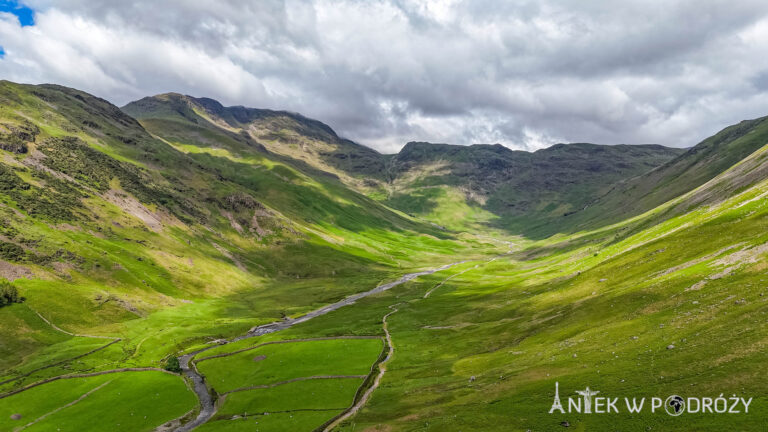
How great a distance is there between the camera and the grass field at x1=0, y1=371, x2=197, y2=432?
63844mm

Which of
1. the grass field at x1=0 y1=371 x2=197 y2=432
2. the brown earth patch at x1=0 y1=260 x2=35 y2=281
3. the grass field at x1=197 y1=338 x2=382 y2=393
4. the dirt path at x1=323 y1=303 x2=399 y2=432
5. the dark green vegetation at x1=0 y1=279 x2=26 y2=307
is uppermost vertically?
the brown earth patch at x1=0 y1=260 x2=35 y2=281

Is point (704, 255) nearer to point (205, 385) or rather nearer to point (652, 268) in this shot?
point (652, 268)

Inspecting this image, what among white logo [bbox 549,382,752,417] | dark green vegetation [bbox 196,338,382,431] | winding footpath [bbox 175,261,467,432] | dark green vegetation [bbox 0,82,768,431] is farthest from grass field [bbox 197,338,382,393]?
white logo [bbox 549,382,752,417]

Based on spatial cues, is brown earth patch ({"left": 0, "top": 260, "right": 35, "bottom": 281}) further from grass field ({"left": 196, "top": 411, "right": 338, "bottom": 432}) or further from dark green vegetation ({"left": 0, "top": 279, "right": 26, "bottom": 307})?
grass field ({"left": 196, "top": 411, "right": 338, "bottom": 432})

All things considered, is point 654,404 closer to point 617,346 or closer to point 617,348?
point 617,348

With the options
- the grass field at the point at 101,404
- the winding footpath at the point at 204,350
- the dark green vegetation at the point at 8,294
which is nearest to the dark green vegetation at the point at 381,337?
the grass field at the point at 101,404

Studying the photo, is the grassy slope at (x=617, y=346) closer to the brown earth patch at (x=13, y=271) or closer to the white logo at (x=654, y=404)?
the white logo at (x=654, y=404)

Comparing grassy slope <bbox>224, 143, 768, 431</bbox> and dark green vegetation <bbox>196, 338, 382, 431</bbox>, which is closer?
grassy slope <bbox>224, 143, 768, 431</bbox>

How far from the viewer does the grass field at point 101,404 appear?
6384 cm

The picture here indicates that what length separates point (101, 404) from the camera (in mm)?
70562

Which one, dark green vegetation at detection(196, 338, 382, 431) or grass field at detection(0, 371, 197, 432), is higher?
dark green vegetation at detection(196, 338, 382, 431)

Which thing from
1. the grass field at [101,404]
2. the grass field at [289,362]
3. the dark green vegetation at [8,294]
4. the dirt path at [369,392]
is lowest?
the grass field at [101,404]

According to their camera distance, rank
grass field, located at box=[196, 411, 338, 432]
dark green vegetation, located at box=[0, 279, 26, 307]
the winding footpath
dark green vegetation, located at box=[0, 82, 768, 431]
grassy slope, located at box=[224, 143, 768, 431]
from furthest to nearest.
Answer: dark green vegetation, located at box=[0, 279, 26, 307] < the winding footpath < grass field, located at box=[196, 411, 338, 432] < dark green vegetation, located at box=[0, 82, 768, 431] < grassy slope, located at box=[224, 143, 768, 431]

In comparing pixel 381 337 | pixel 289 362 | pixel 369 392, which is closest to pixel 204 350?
pixel 289 362
